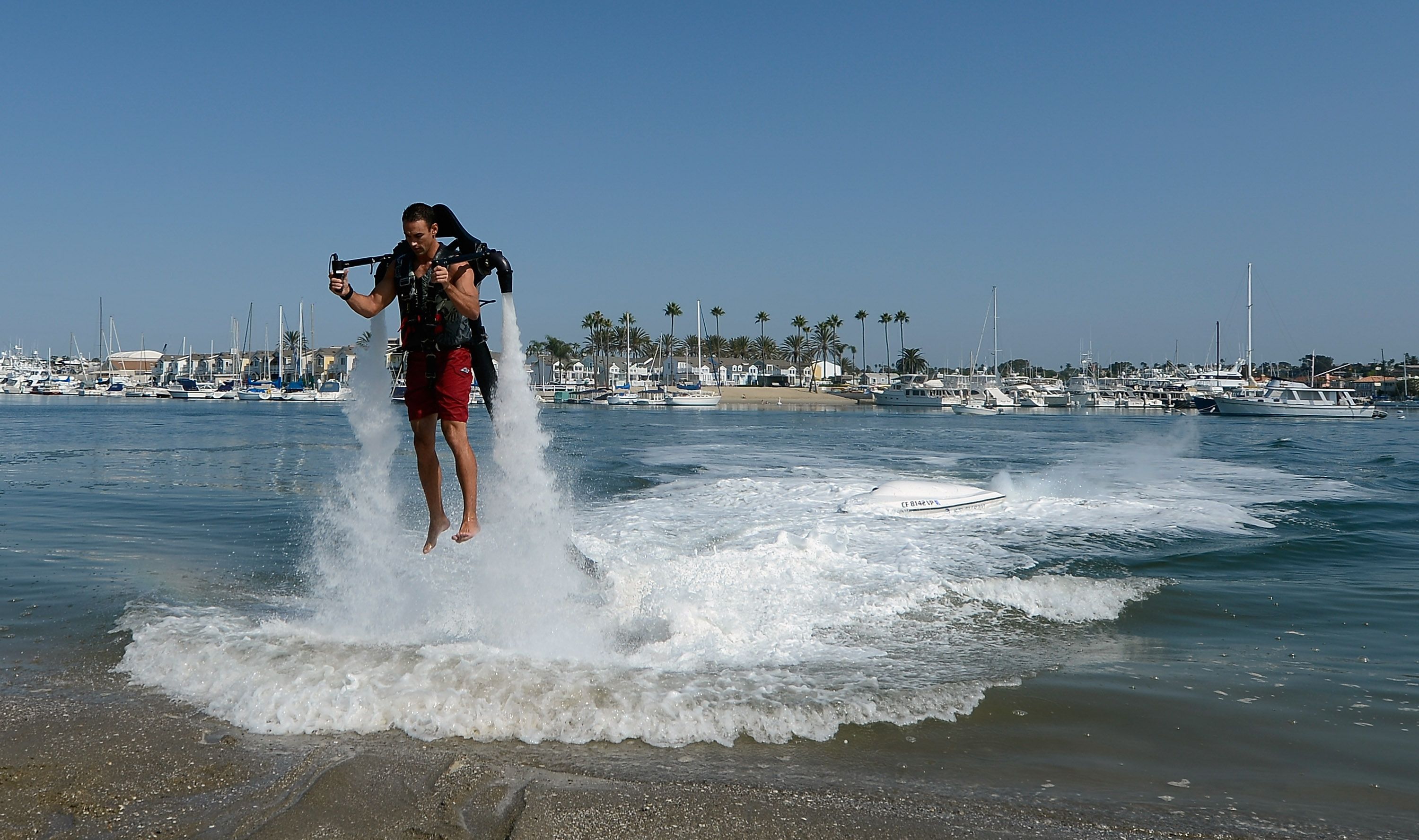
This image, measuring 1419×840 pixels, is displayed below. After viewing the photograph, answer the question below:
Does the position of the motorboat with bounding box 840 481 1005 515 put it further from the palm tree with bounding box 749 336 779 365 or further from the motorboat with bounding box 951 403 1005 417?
the palm tree with bounding box 749 336 779 365

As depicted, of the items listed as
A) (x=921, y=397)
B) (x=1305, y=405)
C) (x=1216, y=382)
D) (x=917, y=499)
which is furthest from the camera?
(x=1216, y=382)

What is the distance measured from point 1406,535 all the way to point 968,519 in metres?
7.31

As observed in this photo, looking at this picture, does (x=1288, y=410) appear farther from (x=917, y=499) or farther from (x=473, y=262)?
(x=473, y=262)

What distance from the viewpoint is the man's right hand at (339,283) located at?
263 inches

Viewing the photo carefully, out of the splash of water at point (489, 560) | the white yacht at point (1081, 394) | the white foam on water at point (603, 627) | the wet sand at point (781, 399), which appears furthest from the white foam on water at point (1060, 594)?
the white yacht at point (1081, 394)

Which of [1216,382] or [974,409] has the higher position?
[1216,382]

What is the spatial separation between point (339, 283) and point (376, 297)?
0.45 meters

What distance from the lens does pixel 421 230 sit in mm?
6840

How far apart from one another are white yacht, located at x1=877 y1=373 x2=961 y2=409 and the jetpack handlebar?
109 meters

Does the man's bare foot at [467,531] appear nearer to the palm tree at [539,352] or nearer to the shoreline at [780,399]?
the shoreline at [780,399]

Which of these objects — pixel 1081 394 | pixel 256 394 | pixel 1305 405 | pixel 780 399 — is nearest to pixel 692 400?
pixel 780 399

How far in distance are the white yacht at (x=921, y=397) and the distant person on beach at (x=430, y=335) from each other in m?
109

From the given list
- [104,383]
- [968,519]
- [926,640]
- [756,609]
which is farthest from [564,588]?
[104,383]

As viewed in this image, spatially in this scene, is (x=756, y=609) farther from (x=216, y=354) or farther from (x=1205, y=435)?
(x=216, y=354)
